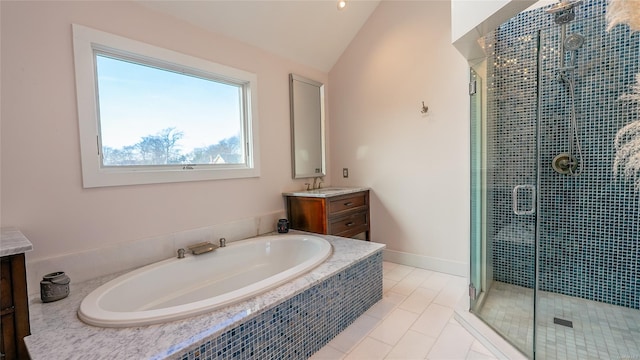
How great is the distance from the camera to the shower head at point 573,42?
2.11 m

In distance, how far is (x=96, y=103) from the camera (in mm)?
1872

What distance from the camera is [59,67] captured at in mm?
1701

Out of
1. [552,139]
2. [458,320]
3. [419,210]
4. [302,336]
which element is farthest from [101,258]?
[552,139]

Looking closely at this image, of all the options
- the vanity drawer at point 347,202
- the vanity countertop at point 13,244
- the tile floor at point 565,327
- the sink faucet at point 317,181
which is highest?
the sink faucet at point 317,181

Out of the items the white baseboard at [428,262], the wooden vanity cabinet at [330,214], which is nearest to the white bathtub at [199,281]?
the wooden vanity cabinet at [330,214]

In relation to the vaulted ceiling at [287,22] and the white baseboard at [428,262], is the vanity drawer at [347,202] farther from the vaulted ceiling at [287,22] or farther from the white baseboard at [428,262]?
the vaulted ceiling at [287,22]

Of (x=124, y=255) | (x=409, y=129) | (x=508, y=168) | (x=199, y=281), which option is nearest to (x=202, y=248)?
(x=199, y=281)

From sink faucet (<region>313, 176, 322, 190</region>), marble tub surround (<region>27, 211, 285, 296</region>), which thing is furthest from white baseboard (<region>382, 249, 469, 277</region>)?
marble tub surround (<region>27, 211, 285, 296</region>)

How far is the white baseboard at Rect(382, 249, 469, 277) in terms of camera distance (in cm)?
282

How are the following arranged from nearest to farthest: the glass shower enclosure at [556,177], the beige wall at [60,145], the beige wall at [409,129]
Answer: the beige wall at [60,145] < the glass shower enclosure at [556,177] < the beige wall at [409,129]

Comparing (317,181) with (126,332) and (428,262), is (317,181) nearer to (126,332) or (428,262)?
(428,262)

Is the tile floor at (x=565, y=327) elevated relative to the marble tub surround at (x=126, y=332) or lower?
lower

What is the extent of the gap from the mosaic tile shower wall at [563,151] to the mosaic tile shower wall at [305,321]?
1164mm

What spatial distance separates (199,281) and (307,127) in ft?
6.51
